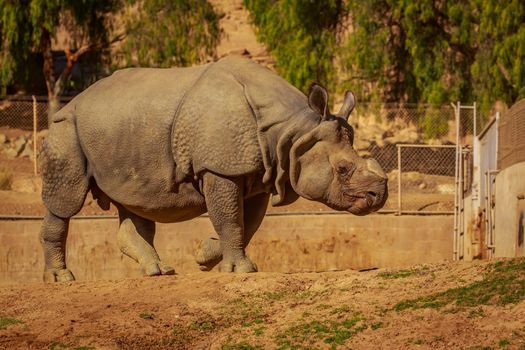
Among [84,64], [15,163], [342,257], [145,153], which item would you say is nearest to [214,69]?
[145,153]

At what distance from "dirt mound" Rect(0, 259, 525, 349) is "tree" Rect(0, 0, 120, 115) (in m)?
23.5

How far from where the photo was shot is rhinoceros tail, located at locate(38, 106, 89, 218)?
1441 centimetres

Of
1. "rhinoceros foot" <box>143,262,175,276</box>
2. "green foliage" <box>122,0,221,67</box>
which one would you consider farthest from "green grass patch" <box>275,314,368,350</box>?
"green foliage" <box>122,0,221,67</box>

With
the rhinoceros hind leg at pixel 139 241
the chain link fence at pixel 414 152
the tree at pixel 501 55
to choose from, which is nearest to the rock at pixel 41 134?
the chain link fence at pixel 414 152

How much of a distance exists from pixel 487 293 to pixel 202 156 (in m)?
3.52

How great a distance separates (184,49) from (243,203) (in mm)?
22911

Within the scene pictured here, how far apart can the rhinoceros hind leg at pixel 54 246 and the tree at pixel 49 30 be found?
858 inches

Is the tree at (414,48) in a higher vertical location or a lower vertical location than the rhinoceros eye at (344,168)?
higher

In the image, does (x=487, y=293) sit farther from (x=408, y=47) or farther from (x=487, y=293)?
(x=408, y=47)

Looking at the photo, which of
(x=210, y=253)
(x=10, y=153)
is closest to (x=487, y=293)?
(x=210, y=253)

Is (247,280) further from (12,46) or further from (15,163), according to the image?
(12,46)

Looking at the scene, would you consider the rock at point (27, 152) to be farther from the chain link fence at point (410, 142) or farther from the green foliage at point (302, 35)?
the green foliage at point (302, 35)

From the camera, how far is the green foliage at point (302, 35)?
33.8m

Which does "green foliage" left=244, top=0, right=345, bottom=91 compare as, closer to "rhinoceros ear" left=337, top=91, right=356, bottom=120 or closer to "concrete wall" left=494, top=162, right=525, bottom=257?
"concrete wall" left=494, top=162, right=525, bottom=257
